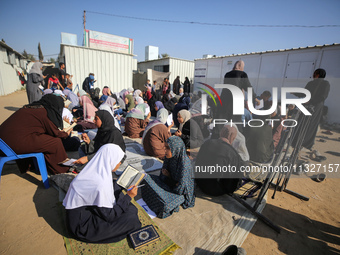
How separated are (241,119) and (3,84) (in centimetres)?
1454

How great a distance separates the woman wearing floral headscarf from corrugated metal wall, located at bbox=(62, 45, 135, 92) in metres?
10.2

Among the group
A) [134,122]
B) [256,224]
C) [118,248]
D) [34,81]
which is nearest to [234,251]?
[256,224]

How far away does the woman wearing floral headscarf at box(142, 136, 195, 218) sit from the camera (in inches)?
84.9

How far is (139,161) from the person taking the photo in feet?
11.8

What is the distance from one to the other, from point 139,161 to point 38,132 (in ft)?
5.84

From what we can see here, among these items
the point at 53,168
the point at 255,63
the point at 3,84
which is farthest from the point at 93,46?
the point at 53,168

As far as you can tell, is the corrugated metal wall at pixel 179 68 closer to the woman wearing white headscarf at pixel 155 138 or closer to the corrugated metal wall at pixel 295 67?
the corrugated metal wall at pixel 295 67

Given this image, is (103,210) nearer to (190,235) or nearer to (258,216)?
(190,235)

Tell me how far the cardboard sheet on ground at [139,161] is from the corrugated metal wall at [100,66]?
27.6 ft

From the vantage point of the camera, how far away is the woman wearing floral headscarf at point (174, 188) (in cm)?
216

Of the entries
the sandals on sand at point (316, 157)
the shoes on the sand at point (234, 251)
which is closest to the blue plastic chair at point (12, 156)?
the shoes on the sand at point (234, 251)

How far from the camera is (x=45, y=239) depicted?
5.88 ft

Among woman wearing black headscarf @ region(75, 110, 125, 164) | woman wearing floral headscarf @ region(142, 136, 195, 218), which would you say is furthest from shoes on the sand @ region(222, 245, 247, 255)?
woman wearing black headscarf @ region(75, 110, 125, 164)

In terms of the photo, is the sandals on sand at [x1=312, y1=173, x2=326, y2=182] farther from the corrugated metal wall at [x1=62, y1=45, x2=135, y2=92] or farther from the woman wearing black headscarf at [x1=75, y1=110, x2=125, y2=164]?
the corrugated metal wall at [x1=62, y1=45, x2=135, y2=92]
